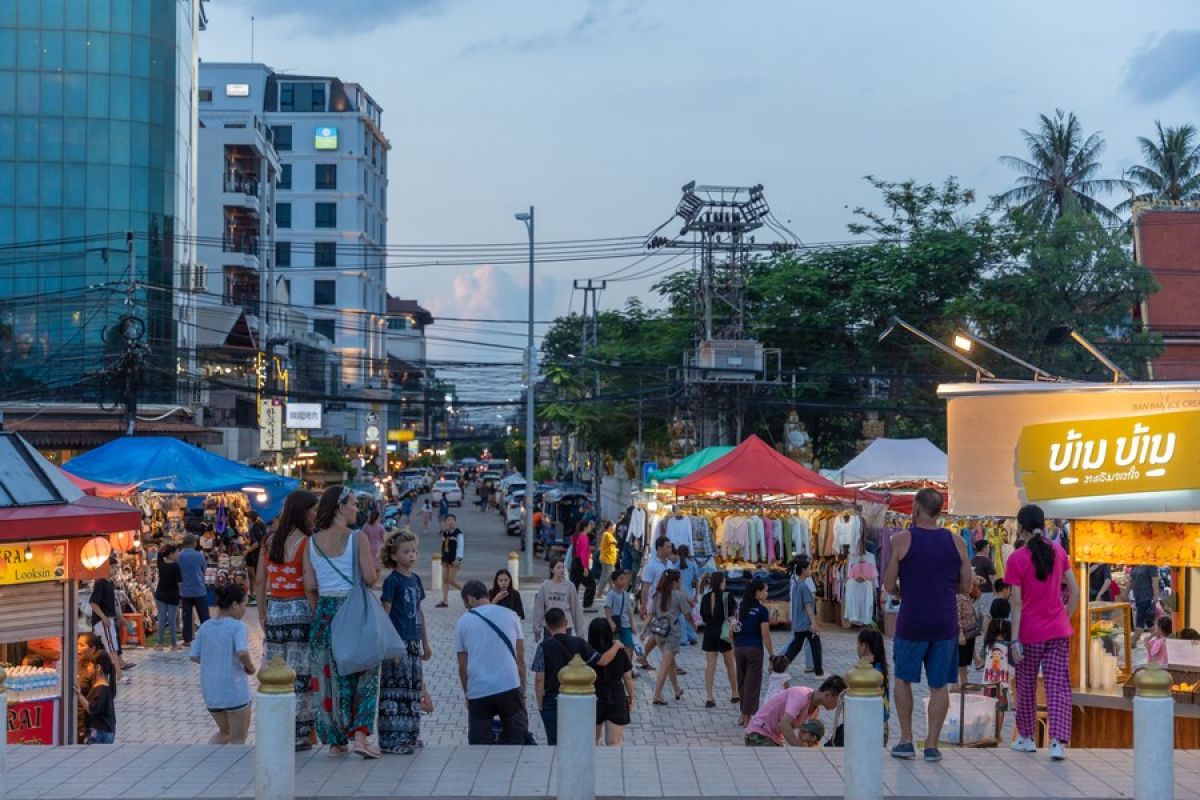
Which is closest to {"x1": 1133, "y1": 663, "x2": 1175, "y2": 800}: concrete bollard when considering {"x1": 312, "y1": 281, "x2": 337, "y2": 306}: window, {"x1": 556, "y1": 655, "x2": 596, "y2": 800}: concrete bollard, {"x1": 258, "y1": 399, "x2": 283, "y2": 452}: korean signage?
{"x1": 556, "y1": 655, "x2": 596, "y2": 800}: concrete bollard

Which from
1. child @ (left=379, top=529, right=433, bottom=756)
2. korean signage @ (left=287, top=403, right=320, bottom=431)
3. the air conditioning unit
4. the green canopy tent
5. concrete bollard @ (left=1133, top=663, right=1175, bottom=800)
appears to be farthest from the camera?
korean signage @ (left=287, top=403, right=320, bottom=431)

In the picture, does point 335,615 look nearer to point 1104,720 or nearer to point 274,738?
point 274,738

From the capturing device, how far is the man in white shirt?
36.4ft

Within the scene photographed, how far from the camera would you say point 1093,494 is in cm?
1258

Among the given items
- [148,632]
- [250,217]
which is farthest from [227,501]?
[250,217]

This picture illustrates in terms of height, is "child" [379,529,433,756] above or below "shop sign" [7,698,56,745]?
above

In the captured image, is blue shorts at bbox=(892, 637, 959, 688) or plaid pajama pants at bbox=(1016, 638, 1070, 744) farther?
plaid pajama pants at bbox=(1016, 638, 1070, 744)

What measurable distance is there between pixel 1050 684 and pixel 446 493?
63.8 meters

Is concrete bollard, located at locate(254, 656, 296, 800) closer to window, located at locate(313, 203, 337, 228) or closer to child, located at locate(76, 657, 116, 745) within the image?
child, located at locate(76, 657, 116, 745)

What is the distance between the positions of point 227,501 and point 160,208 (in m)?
24.7

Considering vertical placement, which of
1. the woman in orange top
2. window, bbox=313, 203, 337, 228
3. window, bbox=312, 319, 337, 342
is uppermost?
window, bbox=313, 203, 337, 228

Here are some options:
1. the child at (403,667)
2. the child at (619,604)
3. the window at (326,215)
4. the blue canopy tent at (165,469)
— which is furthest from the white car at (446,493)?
the child at (403,667)

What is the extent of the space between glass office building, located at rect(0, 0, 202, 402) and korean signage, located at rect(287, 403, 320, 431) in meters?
12.8

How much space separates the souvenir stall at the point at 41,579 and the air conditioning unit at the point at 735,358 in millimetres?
31411
